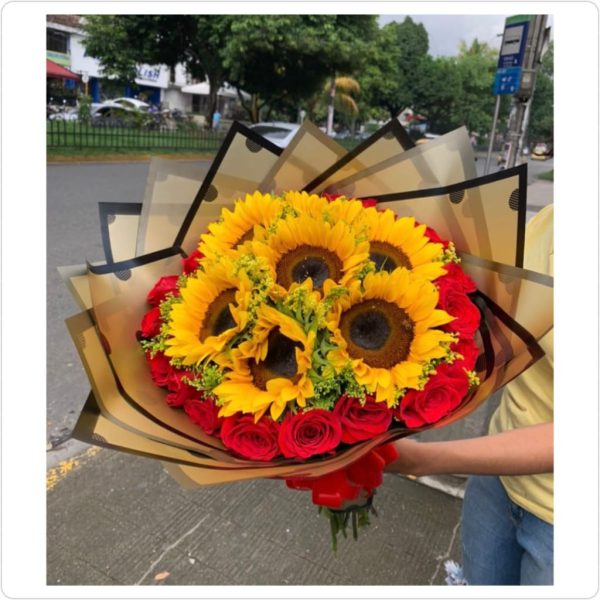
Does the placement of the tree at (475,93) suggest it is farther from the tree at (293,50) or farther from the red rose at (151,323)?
the red rose at (151,323)

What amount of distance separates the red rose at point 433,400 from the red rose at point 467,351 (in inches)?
1.7

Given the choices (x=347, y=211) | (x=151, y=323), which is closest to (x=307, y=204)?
(x=347, y=211)

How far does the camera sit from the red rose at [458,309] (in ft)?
3.63

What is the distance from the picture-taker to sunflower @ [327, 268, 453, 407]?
1040mm

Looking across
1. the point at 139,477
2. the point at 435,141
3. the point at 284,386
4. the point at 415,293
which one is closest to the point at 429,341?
the point at 415,293

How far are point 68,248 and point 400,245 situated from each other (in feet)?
20.7

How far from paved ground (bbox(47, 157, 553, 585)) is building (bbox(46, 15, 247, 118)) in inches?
812

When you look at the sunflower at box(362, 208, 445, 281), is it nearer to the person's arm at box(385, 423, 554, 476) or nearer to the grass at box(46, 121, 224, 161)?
the person's arm at box(385, 423, 554, 476)

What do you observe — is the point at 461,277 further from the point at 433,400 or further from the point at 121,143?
the point at 121,143

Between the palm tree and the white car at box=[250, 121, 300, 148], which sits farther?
the palm tree

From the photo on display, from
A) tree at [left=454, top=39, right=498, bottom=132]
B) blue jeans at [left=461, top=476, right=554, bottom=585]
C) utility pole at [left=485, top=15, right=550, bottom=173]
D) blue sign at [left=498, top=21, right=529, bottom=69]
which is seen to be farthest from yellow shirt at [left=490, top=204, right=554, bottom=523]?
tree at [left=454, top=39, right=498, bottom=132]

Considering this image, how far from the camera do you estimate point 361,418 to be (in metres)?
1.03

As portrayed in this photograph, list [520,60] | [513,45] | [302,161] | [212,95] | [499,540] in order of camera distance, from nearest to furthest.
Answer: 1. [302,161]
2. [499,540]
3. [513,45]
4. [520,60]
5. [212,95]

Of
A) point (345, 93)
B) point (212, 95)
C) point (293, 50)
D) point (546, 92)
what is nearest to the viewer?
point (546, 92)
